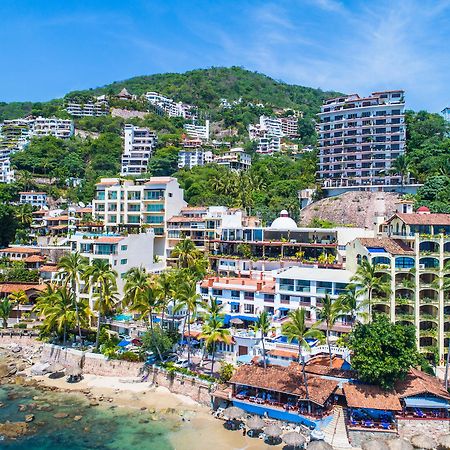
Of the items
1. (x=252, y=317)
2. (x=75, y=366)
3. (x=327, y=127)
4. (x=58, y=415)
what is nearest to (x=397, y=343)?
(x=252, y=317)

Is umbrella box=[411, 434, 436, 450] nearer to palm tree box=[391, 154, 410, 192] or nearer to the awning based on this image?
the awning

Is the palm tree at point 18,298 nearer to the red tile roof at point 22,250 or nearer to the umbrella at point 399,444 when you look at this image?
the red tile roof at point 22,250

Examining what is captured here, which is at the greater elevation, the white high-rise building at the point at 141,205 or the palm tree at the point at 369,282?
the white high-rise building at the point at 141,205

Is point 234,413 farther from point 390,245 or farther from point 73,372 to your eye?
point 390,245

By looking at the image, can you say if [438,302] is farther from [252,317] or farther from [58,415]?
[58,415]

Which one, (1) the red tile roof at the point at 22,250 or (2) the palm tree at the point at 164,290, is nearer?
(2) the palm tree at the point at 164,290

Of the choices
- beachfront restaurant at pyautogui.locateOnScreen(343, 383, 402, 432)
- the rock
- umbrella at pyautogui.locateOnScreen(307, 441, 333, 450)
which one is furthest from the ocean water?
beachfront restaurant at pyautogui.locateOnScreen(343, 383, 402, 432)

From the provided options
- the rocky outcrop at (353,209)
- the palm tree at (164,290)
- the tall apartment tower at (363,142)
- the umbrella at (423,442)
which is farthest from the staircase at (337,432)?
the tall apartment tower at (363,142)
